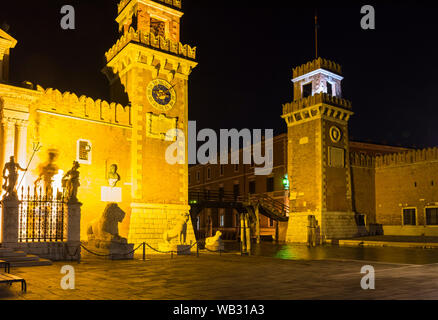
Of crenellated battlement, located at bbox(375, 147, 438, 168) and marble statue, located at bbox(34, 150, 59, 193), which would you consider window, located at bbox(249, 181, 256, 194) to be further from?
marble statue, located at bbox(34, 150, 59, 193)

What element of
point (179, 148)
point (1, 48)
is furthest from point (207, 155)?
point (1, 48)

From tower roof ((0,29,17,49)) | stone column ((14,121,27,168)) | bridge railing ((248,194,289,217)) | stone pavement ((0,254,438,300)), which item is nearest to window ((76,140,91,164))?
stone column ((14,121,27,168))

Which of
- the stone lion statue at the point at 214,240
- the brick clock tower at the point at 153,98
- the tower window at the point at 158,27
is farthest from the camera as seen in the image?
the tower window at the point at 158,27

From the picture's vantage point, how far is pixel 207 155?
53.3 meters

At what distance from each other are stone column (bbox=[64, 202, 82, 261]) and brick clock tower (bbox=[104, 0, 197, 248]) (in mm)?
7167

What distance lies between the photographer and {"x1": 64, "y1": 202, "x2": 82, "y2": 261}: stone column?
15707 mm

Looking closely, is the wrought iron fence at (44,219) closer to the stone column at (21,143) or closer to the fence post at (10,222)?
the fence post at (10,222)

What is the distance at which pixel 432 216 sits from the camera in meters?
32.2

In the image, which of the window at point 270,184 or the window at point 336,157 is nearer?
the window at point 336,157

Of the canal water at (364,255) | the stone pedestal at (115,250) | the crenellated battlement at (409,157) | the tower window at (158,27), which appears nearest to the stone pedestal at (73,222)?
the stone pedestal at (115,250)

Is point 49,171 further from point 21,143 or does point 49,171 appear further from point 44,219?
point 44,219

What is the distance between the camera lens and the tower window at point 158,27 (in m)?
27.2

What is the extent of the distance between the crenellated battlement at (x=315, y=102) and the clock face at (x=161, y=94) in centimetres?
1219
